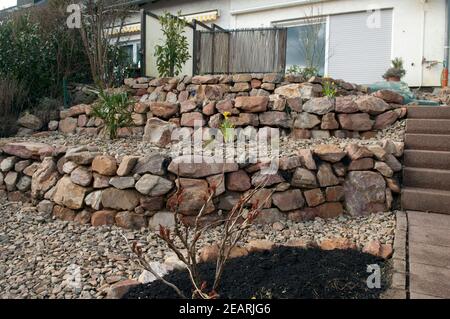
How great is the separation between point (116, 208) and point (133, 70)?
16.8 ft

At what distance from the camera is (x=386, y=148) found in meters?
4.14

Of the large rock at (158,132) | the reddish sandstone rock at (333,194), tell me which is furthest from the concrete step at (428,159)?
the large rock at (158,132)

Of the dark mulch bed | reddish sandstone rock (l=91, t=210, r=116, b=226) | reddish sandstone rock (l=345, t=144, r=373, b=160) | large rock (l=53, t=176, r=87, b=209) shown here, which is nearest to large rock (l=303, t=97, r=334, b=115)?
reddish sandstone rock (l=345, t=144, r=373, b=160)

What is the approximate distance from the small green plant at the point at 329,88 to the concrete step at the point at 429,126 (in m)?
1.19

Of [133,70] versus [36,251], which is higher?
[133,70]

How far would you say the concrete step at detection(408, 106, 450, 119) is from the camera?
5074mm

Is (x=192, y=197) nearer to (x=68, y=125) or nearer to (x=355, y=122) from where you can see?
(x=355, y=122)

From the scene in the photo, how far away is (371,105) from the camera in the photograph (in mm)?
5098

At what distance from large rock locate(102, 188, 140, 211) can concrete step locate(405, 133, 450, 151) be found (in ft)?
10.8

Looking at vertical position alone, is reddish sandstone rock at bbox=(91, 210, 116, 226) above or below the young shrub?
below

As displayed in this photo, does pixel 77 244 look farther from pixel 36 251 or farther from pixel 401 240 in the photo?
pixel 401 240

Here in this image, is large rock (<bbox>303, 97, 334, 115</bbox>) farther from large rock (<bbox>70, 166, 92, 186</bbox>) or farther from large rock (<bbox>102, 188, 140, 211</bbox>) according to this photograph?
large rock (<bbox>70, 166, 92, 186</bbox>)

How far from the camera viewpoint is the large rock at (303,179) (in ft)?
12.6
